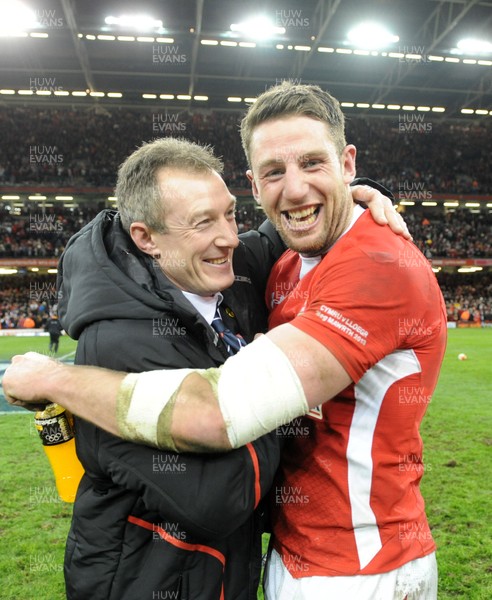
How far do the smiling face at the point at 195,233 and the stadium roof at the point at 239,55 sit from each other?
2667cm

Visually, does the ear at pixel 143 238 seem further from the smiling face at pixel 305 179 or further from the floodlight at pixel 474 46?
the floodlight at pixel 474 46

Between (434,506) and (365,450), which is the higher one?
(365,450)

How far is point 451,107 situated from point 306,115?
42837 millimetres

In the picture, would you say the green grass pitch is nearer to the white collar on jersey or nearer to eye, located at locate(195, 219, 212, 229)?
the white collar on jersey

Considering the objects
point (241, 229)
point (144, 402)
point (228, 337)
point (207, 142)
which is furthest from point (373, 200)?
point (207, 142)

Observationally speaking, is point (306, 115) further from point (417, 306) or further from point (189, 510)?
point (189, 510)

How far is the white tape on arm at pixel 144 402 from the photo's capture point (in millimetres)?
1617

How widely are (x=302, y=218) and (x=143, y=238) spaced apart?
26.1 inches

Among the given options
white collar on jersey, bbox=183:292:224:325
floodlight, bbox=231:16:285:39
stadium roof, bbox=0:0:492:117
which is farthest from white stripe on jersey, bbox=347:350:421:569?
floodlight, bbox=231:16:285:39

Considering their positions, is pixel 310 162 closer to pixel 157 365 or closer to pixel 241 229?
pixel 157 365

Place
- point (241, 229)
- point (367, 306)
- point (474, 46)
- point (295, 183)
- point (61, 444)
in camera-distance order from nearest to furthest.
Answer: point (367, 306)
point (61, 444)
point (295, 183)
point (474, 46)
point (241, 229)

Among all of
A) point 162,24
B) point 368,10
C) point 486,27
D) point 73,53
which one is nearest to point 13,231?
point 73,53

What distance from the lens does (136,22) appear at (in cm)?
2727

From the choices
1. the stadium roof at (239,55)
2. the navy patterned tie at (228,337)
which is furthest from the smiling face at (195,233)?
the stadium roof at (239,55)
